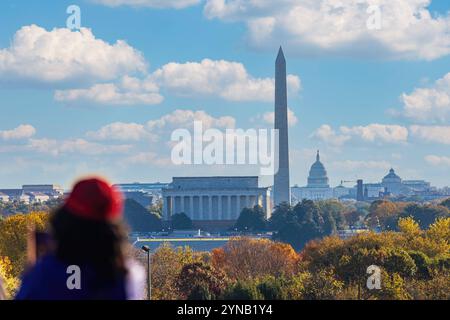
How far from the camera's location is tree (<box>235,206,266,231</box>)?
11712 cm

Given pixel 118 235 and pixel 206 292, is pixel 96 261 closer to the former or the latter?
pixel 118 235

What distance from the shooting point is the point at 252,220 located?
11838cm

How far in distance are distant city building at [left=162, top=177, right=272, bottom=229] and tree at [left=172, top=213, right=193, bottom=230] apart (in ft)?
30.8

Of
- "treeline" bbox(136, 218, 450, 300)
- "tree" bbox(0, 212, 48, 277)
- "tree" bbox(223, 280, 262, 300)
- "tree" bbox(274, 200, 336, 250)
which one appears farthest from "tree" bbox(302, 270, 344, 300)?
"tree" bbox(274, 200, 336, 250)

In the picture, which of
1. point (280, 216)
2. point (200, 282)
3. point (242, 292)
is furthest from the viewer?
point (280, 216)

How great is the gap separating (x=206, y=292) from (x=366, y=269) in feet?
24.1

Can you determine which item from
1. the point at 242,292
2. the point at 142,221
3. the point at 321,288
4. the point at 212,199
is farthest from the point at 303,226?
the point at 242,292

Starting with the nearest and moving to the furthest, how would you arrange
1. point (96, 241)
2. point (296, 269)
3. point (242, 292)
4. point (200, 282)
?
point (96, 241) → point (242, 292) → point (200, 282) → point (296, 269)

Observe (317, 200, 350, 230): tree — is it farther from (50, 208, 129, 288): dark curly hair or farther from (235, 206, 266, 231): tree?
(50, 208, 129, 288): dark curly hair

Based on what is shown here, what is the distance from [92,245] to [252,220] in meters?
115

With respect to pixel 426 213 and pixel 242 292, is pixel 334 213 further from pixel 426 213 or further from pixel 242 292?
pixel 242 292

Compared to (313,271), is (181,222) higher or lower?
lower
